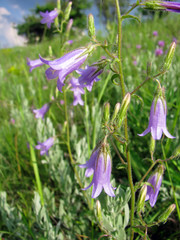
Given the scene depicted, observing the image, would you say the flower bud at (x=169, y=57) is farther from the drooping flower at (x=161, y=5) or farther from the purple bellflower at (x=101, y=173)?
the purple bellflower at (x=101, y=173)

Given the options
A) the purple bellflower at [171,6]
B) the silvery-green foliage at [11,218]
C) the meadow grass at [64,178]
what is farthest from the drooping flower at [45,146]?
the purple bellflower at [171,6]

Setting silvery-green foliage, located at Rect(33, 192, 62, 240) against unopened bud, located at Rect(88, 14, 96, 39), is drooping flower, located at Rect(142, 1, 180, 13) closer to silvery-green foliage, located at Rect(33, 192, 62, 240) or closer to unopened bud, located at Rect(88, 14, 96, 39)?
unopened bud, located at Rect(88, 14, 96, 39)

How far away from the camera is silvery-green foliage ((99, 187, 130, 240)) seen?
4.21ft

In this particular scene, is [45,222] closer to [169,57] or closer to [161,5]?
[169,57]

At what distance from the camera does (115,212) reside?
140 centimetres

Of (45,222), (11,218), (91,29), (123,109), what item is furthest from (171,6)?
(11,218)

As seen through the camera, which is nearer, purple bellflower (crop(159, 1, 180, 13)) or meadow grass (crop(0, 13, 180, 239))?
purple bellflower (crop(159, 1, 180, 13))

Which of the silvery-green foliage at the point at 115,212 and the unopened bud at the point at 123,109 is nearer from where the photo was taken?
the unopened bud at the point at 123,109

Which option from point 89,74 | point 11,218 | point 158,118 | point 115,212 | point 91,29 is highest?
point 91,29

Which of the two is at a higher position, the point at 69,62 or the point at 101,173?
the point at 69,62

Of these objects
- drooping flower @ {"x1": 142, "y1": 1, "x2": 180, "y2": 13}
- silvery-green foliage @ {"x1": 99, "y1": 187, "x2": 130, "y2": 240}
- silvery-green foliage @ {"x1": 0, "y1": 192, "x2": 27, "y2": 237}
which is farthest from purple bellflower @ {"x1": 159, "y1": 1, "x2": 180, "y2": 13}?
silvery-green foliage @ {"x1": 0, "y1": 192, "x2": 27, "y2": 237}

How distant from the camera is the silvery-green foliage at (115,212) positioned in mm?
1282

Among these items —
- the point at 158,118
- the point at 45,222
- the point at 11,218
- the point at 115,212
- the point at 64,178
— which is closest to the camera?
the point at 158,118

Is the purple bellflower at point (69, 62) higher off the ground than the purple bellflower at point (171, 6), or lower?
lower
